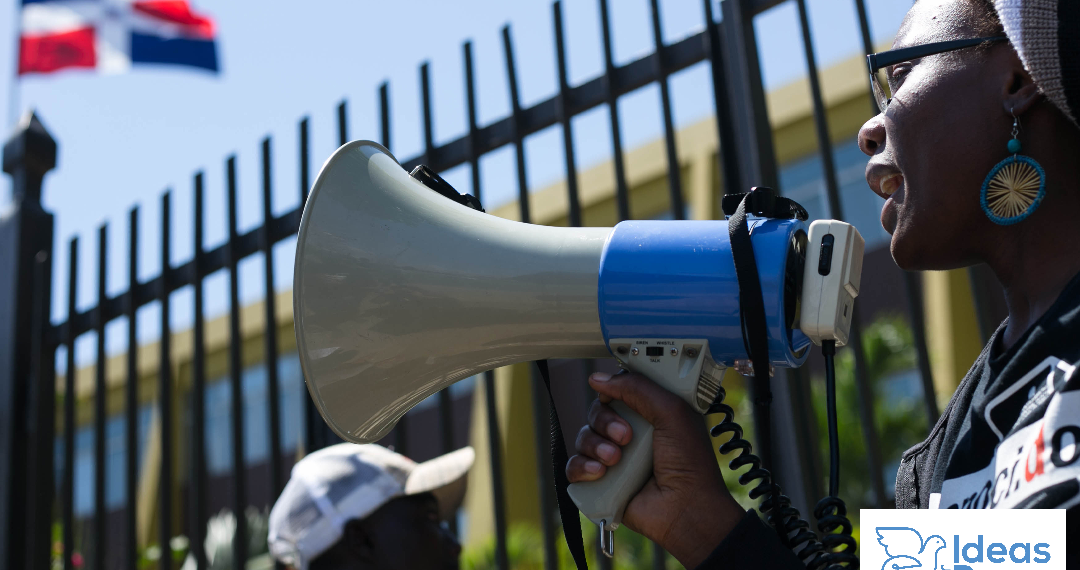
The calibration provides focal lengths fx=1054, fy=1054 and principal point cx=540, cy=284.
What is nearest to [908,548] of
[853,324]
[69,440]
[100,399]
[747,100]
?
[853,324]

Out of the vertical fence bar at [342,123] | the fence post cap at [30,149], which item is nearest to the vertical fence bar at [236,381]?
the vertical fence bar at [342,123]

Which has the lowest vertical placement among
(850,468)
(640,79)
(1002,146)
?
(850,468)

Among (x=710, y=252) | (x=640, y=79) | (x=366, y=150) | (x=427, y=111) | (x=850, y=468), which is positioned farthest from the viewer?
(x=850, y=468)

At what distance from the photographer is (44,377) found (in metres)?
4.20

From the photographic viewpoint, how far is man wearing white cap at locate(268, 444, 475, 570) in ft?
10.5

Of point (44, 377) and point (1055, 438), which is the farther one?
point (44, 377)

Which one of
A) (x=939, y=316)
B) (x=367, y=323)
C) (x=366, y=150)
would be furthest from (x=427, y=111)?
(x=939, y=316)

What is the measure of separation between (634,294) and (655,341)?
0.08 metres

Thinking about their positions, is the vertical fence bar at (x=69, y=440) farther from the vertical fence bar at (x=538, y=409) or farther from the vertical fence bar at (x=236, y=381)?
the vertical fence bar at (x=538, y=409)

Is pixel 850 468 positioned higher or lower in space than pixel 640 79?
lower

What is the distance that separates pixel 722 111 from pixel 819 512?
149 centimetres

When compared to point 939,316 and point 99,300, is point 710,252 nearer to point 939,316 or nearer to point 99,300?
point 99,300

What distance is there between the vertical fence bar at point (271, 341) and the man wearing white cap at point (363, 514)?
0.41ft

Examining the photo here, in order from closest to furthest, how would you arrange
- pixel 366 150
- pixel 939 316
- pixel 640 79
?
pixel 366 150 < pixel 640 79 < pixel 939 316
